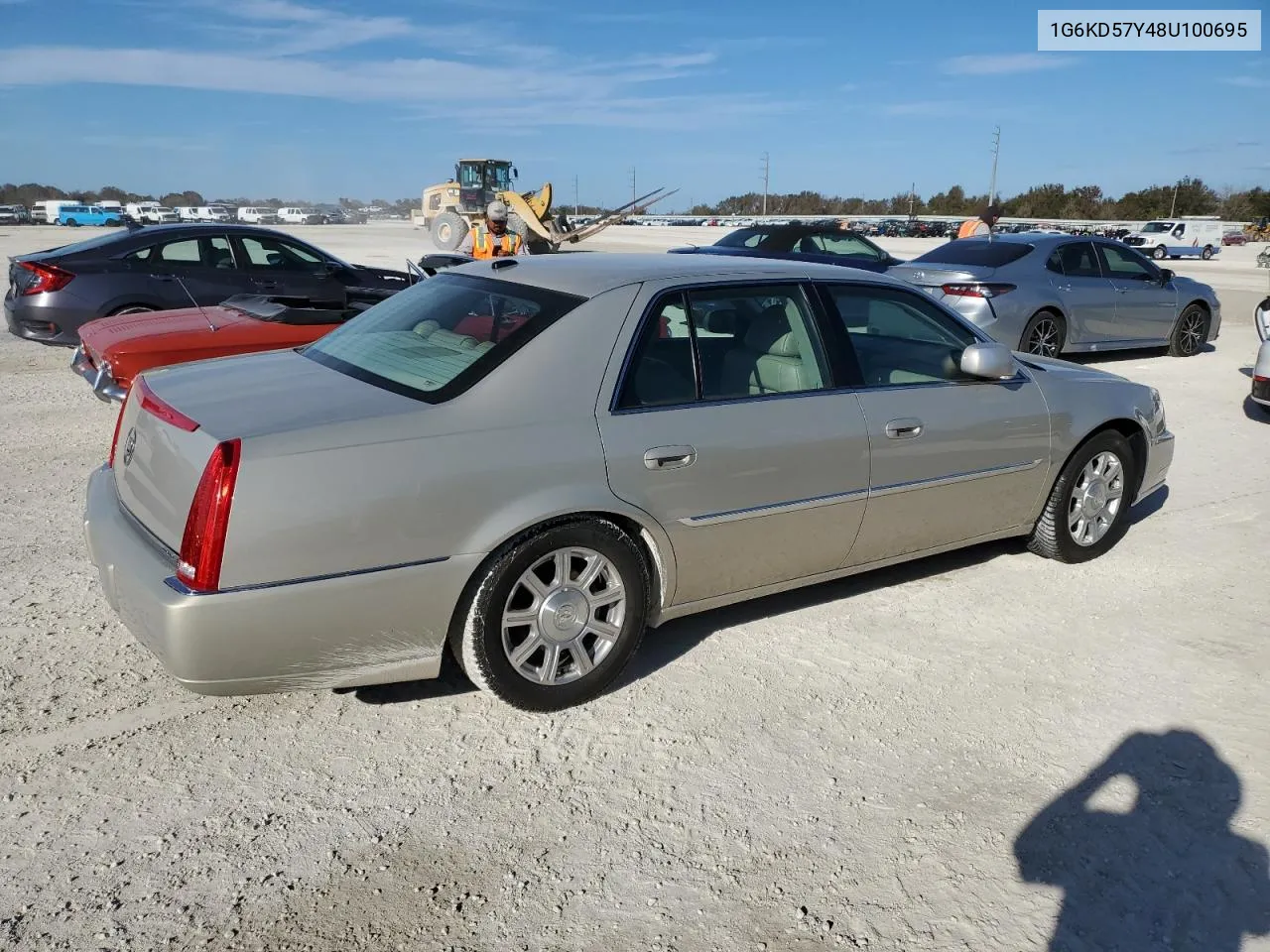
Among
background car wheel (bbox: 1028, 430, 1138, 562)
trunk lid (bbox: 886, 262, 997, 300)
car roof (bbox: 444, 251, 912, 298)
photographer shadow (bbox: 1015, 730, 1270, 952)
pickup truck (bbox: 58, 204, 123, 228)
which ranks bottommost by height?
photographer shadow (bbox: 1015, 730, 1270, 952)

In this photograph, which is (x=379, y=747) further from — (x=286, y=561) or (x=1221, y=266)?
(x=1221, y=266)

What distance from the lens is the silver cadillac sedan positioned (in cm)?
292

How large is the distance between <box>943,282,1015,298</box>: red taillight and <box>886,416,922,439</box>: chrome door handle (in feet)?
22.1

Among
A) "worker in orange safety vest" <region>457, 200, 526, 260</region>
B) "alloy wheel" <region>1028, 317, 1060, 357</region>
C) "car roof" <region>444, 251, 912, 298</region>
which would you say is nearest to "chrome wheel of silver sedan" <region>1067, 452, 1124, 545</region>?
"car roof" <region>444, 251, 912, 298</region>

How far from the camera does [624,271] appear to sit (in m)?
3.88

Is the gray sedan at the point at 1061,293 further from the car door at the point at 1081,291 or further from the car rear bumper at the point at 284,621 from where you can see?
the car rear bumper at the point at 284,621

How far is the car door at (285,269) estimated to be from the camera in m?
10.0

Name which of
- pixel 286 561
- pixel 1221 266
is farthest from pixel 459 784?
pixel 1221 266

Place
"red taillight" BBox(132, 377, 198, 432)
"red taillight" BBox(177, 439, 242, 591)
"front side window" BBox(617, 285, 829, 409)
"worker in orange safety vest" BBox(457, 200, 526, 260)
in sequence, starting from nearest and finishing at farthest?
"red taillight" BBox(177, 439, 242, 591), "red taillight" BBox(132, 377, 198, 432), "front side window" BBox(617, 285, 829, 409), "worker in orange safety vest" BBox(457, 200, 526, 260)

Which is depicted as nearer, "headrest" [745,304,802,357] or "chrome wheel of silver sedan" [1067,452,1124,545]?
"headrest" [745,304,802,357]

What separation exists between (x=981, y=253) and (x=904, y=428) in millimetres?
7738

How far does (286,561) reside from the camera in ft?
9.45

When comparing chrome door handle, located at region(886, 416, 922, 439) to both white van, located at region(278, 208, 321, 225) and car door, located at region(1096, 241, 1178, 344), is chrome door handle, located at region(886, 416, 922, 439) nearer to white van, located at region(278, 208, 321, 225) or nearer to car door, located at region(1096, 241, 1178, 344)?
car door, located at region(1096, 241, 1178, 344)

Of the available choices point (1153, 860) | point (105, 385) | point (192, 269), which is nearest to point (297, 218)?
point (192, 269)
